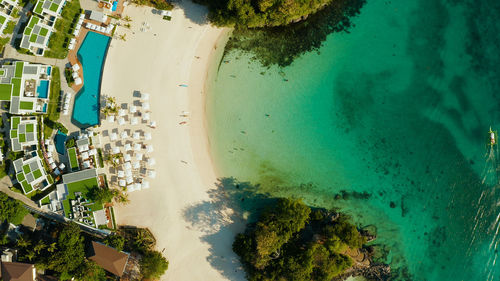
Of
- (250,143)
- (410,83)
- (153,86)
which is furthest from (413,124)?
(153,86)

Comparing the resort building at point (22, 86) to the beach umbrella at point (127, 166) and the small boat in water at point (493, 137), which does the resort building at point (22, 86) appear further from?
the small boat in water at point (493, 137)

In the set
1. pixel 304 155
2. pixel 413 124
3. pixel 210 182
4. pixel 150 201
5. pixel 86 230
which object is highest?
pixel 413 124

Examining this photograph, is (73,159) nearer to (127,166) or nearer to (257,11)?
(127,166)

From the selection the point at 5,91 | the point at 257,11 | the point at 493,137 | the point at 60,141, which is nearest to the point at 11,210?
the point at 60,141

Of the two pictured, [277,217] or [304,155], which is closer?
[277,217]

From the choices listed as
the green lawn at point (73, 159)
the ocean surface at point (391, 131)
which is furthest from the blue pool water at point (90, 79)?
the ocean surface at point (391, 131)

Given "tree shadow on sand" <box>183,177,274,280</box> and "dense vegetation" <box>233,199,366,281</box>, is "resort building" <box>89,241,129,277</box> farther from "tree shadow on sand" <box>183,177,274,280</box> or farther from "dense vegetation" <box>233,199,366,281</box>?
"dense vegetation" <box>233,199,366,281</box>

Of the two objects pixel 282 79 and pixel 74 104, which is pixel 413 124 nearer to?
pixel 282 79
